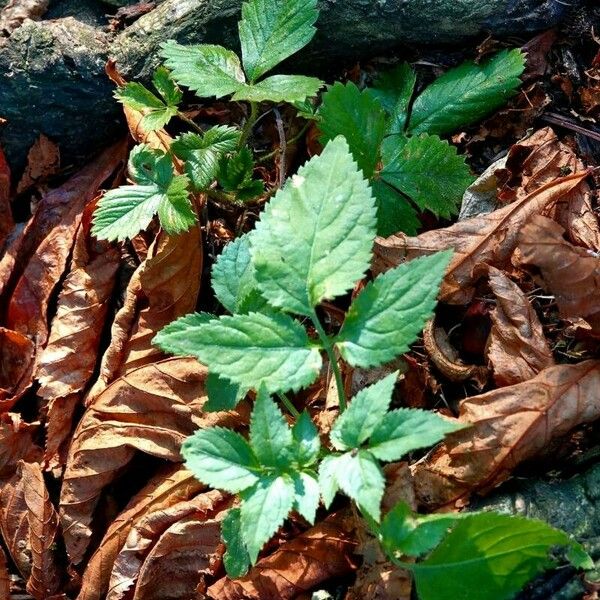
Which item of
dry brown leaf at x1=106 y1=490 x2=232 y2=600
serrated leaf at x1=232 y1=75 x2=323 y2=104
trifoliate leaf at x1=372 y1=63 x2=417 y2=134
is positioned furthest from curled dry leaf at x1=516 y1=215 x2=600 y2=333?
dry brown leaf at x1=106 y1=490 x2=232 y2=600

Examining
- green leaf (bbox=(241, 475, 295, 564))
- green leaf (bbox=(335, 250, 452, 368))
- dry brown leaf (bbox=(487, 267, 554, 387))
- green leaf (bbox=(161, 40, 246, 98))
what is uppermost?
green leaf (bbox=(161, 40, 246, 98))

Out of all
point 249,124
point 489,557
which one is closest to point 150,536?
point 489,557

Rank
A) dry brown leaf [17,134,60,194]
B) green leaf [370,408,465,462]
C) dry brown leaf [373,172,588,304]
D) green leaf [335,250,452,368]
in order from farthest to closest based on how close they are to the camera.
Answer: dry brown leaf [17,134,60,194]
dry brown leaf [373,172,588,304]
green leaf [335,250,452,368]
green leaf [370,408,465,462]

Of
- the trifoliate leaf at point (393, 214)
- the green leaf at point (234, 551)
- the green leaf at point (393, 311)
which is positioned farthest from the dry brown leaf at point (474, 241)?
the green leaf at point (234, 551)

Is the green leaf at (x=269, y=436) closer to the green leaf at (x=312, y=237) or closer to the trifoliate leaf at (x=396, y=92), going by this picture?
the green leaf at (x=312, y=237)

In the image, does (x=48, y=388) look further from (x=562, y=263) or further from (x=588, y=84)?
(x=588, y=84)

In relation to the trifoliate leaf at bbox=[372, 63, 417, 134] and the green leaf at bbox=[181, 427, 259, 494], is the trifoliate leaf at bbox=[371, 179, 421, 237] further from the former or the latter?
the green leaf at bbox=[181, 427, 259, 494]

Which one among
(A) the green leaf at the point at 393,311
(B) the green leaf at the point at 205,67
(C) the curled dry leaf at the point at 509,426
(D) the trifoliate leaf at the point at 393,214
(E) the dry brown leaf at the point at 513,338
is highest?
(B) the green leaf at the point at 205,67

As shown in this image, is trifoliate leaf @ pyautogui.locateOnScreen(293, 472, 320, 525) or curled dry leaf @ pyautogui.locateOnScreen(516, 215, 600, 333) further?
curled dry leaf @ pyautogui.locateOnScreen(516, 215, 600, 333)
